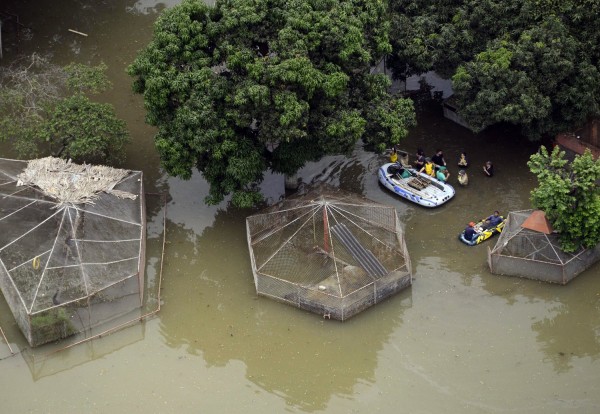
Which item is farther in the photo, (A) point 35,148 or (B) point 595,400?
(A) point 35,148

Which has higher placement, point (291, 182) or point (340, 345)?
point (291, 182)

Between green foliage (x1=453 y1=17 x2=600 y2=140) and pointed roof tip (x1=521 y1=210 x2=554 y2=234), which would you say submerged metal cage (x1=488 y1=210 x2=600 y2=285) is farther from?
green foliage (x1=453 y1=17 x2=600 y2=140)

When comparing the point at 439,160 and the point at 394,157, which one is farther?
the point at 394,157

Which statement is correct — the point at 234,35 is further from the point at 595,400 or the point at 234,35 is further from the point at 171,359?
the point at 595,400

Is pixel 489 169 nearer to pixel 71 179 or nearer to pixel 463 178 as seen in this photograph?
pixel 463 178

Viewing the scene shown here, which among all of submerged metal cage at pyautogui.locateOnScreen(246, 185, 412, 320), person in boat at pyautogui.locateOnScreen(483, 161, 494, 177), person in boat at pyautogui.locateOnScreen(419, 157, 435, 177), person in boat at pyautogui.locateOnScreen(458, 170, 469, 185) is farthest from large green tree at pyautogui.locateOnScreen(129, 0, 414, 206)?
person in boat at pyautogui.locateOnScreen(483, 161, 494, 177)

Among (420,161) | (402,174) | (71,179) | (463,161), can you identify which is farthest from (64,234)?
(463,161)

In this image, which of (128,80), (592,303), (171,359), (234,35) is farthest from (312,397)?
(128,80)
